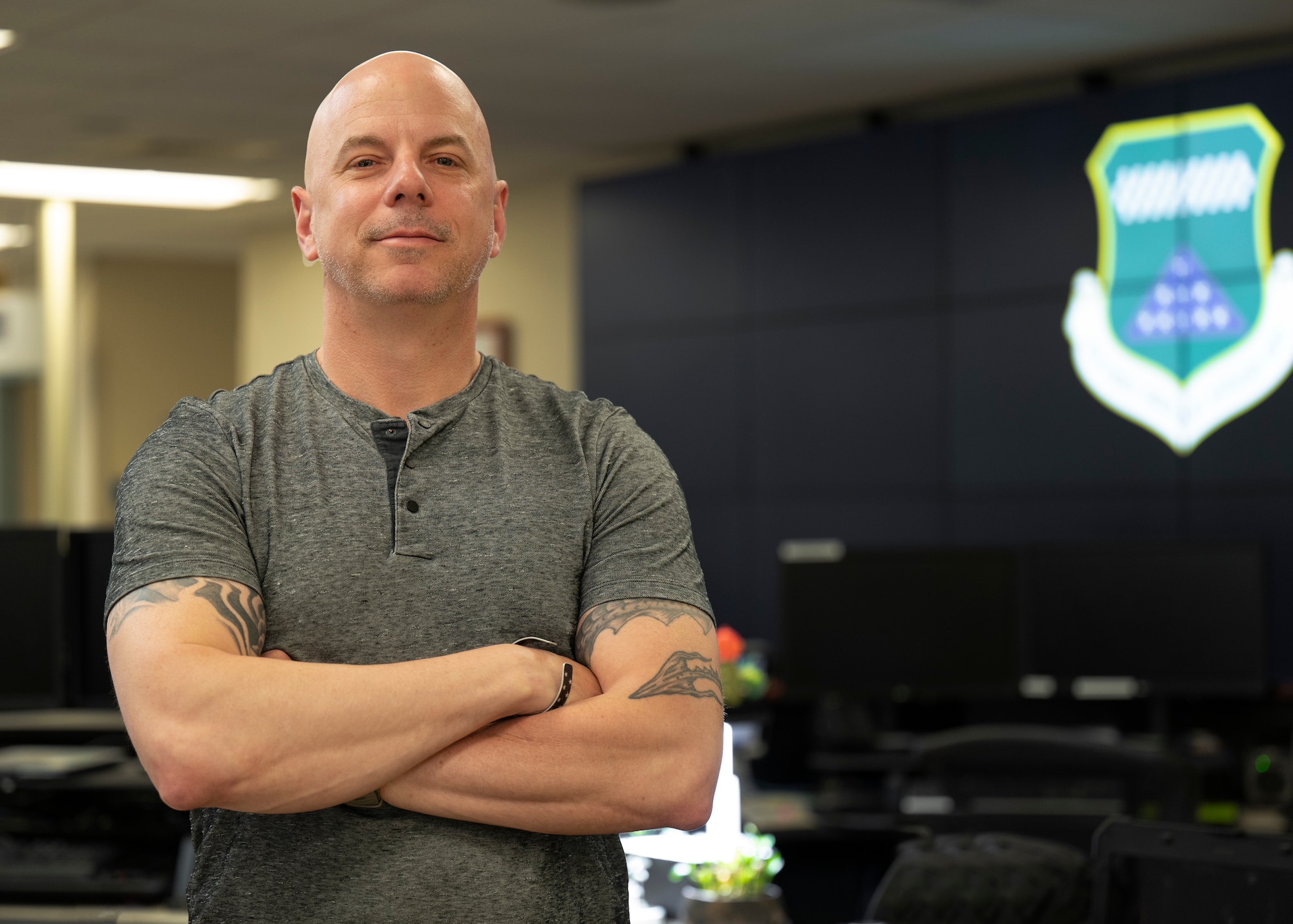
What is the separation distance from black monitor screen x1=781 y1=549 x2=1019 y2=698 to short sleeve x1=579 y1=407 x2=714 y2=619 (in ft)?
10.1

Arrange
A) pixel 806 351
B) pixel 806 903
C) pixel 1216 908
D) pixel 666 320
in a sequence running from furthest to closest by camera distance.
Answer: pixel 666 320 < pixel 806 351 < pixel 806 903 < pixel 1216 908

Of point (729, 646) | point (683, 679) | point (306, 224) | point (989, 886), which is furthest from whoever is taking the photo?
point (729, 646)

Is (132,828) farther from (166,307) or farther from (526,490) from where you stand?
(166,307)

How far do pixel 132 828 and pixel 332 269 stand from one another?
1.93 metres

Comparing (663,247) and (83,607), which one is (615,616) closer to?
(83,607)

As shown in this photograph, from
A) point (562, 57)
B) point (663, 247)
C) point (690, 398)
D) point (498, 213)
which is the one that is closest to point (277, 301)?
point (663, 247)

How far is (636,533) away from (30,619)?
7.27 feet

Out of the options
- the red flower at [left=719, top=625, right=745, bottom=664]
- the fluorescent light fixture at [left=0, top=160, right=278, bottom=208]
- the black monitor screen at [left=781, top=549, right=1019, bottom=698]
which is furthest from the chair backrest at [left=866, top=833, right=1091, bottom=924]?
the fluorescent light fixture at [left=0, top=160, right=278, bottom=208]

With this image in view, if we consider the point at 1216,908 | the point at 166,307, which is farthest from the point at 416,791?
the point at 166,307

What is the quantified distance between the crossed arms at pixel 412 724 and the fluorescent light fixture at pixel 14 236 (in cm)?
829

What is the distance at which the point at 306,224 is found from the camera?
146 centimetres

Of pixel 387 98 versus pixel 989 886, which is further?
pixel 989 886

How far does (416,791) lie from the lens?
4.11ft

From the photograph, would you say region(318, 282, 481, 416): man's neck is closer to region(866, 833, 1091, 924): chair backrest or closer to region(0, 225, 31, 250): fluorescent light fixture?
region(866, 833, 1091, 924): chair backrest
